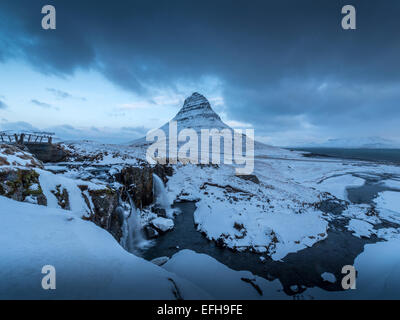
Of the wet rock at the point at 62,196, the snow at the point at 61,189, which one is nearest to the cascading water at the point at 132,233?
the snow at the point at 61,189

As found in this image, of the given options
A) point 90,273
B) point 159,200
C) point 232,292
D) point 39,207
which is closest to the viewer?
point 90,273

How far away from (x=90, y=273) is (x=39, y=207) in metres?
3.45

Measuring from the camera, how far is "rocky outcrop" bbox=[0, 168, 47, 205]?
5.52 metres

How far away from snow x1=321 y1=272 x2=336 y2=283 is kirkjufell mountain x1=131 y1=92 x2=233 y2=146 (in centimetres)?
11046

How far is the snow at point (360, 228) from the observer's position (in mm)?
12273

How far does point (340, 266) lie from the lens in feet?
29.5

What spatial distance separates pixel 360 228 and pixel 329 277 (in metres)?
8.43

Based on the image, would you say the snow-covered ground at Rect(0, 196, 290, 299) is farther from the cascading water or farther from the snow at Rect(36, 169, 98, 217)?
the cascading water

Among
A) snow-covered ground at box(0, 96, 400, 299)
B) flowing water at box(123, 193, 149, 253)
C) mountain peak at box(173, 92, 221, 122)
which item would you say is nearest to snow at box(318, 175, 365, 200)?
snow-covered ground at box(0, 96, 400, 299)

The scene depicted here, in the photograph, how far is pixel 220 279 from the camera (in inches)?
291

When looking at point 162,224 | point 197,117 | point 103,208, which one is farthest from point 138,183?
point 197,117

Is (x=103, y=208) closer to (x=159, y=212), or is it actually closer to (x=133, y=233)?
(x=133, y=233)
